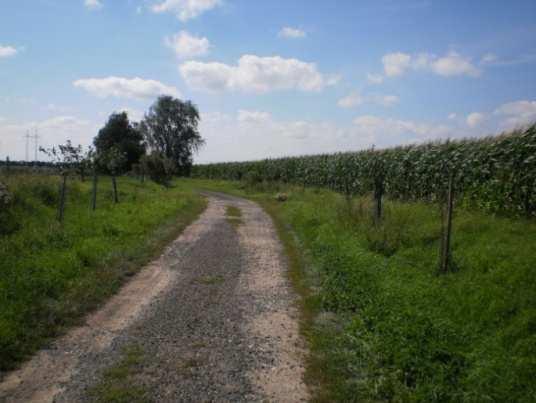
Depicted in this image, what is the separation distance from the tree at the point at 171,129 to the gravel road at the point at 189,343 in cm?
6406

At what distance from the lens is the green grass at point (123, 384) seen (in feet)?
13.3

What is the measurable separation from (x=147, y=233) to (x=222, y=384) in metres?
8.90

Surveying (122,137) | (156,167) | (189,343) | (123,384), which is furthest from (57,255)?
(122,137)

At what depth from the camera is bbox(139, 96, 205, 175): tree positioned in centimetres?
7088

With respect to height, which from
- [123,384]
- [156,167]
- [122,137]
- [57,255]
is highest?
[122,137]

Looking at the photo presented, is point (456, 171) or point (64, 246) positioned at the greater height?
point (456, 171)

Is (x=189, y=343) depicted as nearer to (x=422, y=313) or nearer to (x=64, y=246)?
(x=422, y=313)

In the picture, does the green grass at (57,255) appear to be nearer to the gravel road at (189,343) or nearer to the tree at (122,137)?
the gravel road at (189,343)

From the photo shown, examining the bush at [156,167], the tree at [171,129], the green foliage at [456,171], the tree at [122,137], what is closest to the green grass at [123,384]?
the green foliage at [456,171]

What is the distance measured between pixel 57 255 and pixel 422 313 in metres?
6.81

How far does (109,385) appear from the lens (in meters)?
4.28

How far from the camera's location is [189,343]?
537cm

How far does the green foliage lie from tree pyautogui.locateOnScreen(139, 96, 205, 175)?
157ft

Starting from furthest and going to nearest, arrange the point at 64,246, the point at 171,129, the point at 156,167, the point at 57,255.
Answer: the point at 171,129 → the point at 156,167 → the point at 64,246 → the point at 57,255
